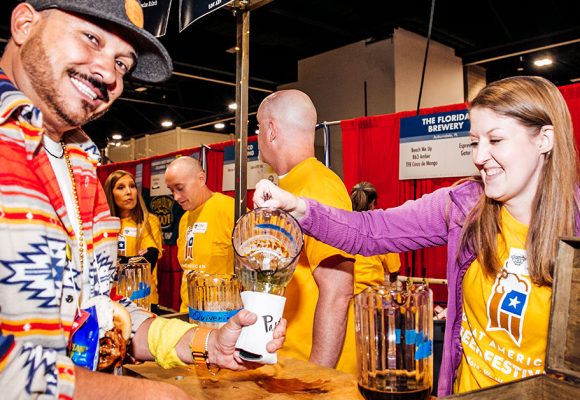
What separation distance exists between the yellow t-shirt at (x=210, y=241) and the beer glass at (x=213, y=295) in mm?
2204

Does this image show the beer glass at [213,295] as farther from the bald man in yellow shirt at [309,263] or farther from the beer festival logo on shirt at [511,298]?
the beer festival logo on shirt at [511,298]

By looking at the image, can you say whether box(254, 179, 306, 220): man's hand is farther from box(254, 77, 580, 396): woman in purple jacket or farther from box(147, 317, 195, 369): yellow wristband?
box(147, 317, 195, 369): yellow wristband

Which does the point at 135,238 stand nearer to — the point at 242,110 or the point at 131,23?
the point at 242,110

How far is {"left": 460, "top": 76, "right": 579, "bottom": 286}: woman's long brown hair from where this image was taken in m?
1.43

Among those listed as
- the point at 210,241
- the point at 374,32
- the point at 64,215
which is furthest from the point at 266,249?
the point at 374,32

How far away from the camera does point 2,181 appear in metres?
0.92

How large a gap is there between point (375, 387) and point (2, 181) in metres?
0.90

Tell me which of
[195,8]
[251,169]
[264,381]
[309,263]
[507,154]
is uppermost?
[195,8]

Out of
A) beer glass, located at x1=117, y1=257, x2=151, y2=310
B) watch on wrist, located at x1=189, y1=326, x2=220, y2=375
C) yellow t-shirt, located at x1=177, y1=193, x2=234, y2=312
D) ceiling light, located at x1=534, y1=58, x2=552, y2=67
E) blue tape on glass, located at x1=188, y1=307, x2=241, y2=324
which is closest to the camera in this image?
watch on wrist, located at x1=189, y1=326, x2=220, y2=375

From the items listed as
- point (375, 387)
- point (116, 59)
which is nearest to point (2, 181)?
point (116, 59)

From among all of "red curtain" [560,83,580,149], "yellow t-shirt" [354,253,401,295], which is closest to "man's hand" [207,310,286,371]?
"yellow t-shirt" [354,253,401,295]

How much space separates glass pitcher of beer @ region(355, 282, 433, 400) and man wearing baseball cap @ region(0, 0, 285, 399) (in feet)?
0.71

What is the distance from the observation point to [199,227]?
402 cm

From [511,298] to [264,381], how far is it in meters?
0.78
